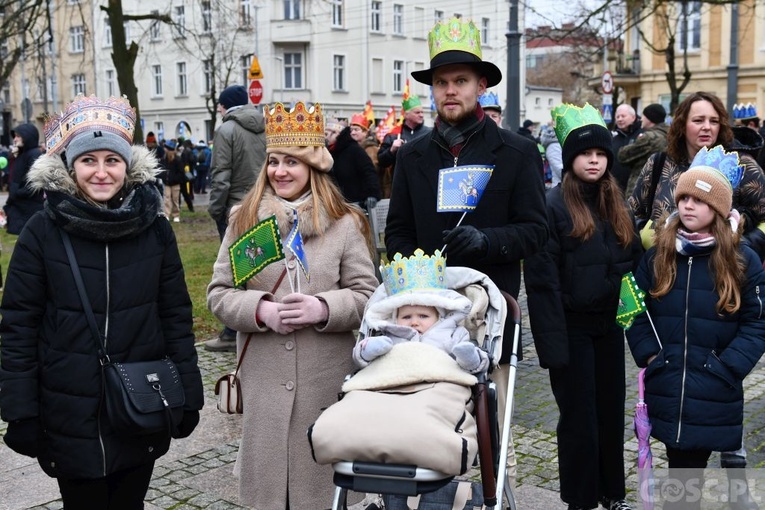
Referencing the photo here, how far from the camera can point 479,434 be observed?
10.5 ft

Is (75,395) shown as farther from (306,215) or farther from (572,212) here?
(572,212)

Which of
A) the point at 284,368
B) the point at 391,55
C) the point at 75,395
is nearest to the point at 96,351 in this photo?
the point at 75,395

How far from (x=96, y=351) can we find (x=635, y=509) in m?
2.92

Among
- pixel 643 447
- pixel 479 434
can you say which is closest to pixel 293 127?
pixel 479 434

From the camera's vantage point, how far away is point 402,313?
3570 millimetres

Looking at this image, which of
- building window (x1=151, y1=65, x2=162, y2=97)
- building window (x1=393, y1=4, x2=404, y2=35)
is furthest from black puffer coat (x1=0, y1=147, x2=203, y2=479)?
building window (x1=151, y1=65, x2=162, y2=97)

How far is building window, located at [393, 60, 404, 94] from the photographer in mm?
53250

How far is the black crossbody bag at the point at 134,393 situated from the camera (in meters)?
3.34

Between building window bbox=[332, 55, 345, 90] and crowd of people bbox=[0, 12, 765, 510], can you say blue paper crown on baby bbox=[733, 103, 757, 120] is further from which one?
building window bbox=[332, 55, 345, 90]

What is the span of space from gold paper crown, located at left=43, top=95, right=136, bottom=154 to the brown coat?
659 mm

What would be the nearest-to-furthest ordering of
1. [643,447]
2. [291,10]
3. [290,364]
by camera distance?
[290,364]
[643,447]
[291,10]

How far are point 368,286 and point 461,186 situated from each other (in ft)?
2.01

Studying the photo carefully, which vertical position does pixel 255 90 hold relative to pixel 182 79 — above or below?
below

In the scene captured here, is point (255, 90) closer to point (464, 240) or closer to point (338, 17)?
point (464, 240)
